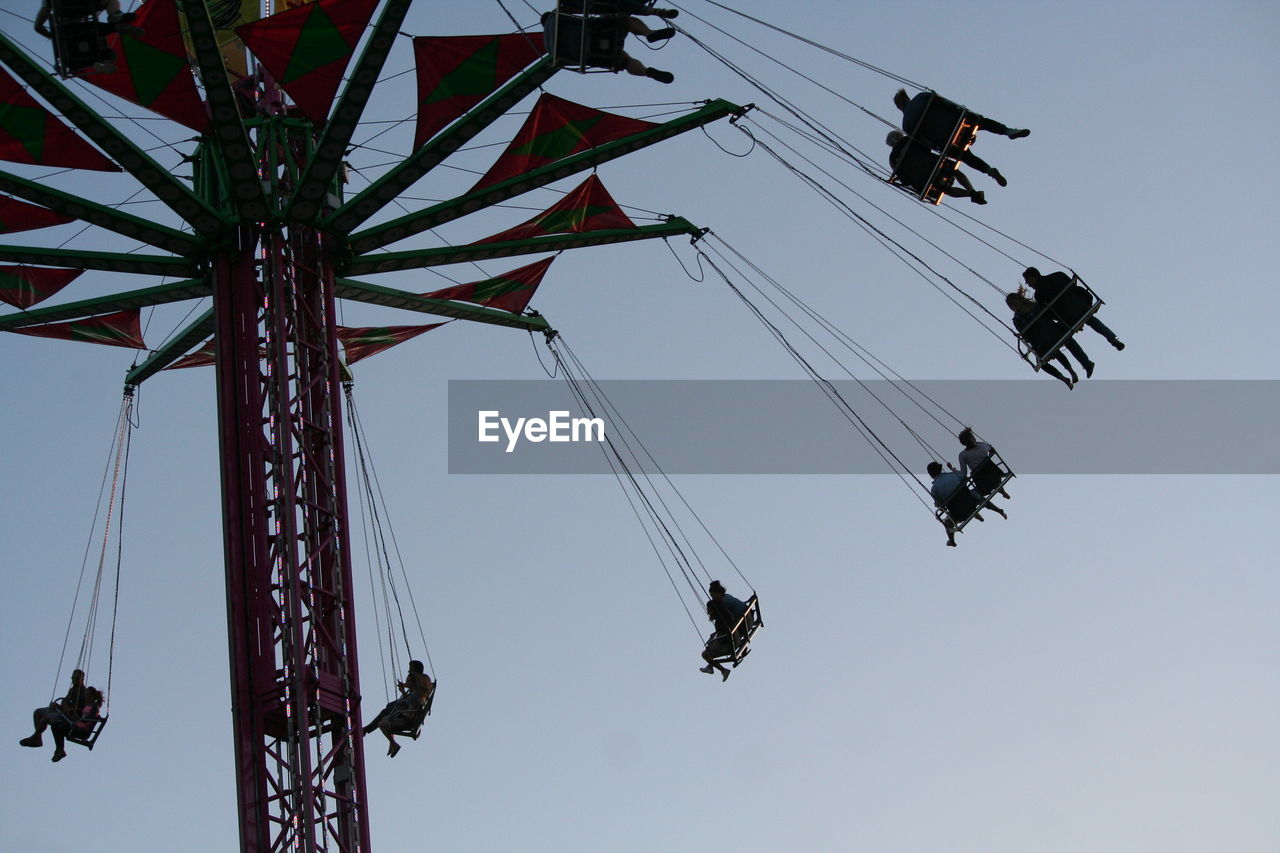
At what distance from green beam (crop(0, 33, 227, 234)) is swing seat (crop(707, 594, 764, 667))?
6.54m

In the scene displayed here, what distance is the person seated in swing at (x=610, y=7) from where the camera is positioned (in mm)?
15523

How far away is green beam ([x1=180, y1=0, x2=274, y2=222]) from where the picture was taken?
1504cm

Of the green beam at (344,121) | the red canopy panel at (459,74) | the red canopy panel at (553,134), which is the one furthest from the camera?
the red canopy panel at (553,134)

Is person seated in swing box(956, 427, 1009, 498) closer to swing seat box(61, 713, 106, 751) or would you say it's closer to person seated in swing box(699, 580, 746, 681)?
person seated in swing box(699, 580, 746, 681)

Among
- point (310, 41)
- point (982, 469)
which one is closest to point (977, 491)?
point (982, 469)

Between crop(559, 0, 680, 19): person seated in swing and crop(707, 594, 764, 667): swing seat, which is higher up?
crop(559, 0, 680, 19): person seated in swing

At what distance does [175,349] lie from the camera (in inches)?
768

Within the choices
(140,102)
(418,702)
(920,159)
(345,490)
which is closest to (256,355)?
(345,490)

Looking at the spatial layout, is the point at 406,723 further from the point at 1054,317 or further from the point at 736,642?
the point at 1054,317

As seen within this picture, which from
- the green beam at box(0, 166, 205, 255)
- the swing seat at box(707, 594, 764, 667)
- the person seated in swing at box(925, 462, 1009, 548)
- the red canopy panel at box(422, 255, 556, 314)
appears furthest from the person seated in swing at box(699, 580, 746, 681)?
the green beam at box(0, 166, 205, 255)

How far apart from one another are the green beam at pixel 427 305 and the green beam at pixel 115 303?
1430 millimetres

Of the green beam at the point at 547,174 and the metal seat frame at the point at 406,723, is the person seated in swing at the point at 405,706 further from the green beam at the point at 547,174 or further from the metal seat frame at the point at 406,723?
the green beam at the point at 547,174

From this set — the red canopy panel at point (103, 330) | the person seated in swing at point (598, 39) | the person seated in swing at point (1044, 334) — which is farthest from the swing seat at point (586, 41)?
the red canopy panel at point (103, 330)

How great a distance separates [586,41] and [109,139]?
14.0 ft
